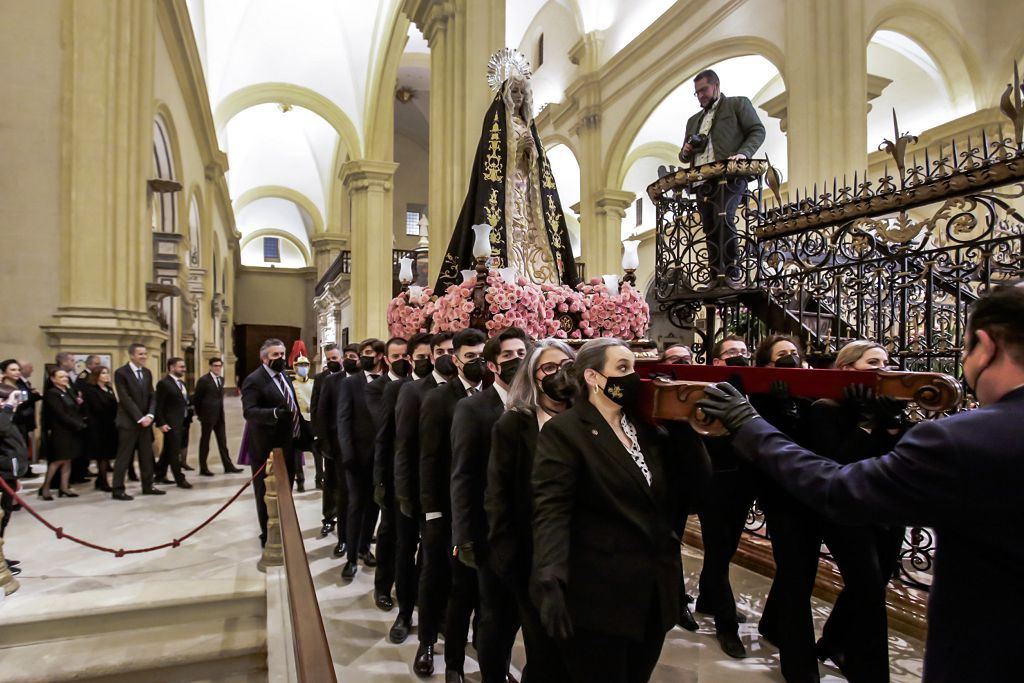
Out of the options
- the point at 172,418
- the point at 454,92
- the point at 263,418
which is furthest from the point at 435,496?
the point at 454,92

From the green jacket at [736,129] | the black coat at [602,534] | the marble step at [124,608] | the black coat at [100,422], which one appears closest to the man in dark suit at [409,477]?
the marble step at [124,608]

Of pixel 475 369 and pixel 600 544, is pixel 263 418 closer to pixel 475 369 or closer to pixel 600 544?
pixel 475 369

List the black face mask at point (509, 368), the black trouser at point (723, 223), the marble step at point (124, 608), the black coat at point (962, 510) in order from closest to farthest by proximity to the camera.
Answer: the black coat at point (962, 510)
the black face mask at point (509, 368)
the marble step at point (124, 608)
the black trouser at point (723, 223)

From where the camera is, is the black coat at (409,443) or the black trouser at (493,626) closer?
the black trouser at (493,626)

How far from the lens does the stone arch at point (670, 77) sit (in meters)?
12.0

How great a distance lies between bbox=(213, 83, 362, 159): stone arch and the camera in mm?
19453

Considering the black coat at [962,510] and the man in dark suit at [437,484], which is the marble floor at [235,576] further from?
the black coat at [962,510]

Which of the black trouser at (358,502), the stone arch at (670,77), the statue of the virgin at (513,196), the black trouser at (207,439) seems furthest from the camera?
the stone arch at (670,77)

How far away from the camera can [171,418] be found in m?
8.02

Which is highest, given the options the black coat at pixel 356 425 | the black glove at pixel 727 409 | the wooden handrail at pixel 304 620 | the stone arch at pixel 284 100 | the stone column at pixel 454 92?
the stone arch at pixel 284 100

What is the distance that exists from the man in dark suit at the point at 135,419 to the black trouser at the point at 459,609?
560cm

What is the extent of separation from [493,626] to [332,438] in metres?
3.11

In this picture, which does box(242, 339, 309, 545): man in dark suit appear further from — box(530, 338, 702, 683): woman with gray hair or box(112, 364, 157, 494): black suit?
box(530, 338, 702, 683): woman with gray hair

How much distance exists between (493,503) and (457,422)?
22.5 inches
